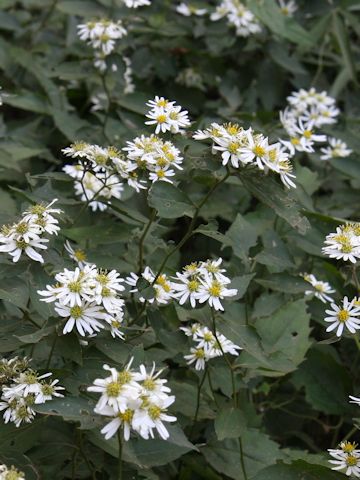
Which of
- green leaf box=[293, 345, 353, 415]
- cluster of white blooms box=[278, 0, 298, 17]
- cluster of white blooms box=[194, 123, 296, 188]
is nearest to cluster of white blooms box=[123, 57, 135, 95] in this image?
cluster of white blooms box=[278, 0, 298, 17]

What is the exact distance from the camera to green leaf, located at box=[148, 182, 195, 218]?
2.32 m

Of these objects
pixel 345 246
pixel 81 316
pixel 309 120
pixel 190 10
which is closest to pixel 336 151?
pixel 309 120

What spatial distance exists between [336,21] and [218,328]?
2.62 m

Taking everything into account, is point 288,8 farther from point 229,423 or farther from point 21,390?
point 21,390

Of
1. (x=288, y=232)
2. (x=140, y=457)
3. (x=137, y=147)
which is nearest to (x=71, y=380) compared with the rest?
(x=140, y=457)

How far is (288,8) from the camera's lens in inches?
187

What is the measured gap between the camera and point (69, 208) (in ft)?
10.1

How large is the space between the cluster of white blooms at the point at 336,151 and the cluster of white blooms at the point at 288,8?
110 cm

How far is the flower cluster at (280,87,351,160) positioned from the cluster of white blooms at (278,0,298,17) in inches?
27.5

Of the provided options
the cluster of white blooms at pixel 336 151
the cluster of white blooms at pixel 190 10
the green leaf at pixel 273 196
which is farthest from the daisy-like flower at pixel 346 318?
the cluster of white blooms at pixel 190 10

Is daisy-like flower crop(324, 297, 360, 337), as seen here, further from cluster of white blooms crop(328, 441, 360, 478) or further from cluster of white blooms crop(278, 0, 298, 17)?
cluster of white blooms crop(278, 0, 298, 17)

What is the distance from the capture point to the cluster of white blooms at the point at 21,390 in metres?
2.10

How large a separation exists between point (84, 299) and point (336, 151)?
1.94m

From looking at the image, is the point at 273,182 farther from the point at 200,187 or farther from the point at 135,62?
the point at 135,62
